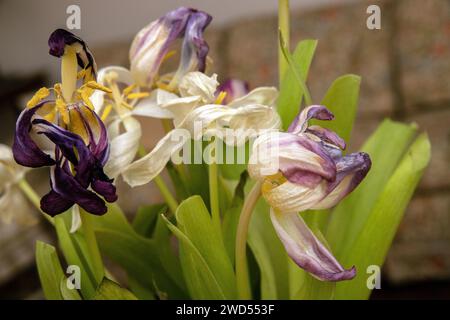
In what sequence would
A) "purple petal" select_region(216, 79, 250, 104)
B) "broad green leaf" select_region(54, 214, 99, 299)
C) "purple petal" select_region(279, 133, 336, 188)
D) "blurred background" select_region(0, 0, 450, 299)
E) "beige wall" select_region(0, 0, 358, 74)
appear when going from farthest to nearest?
1. "beige wall" select_region(0, 0, 358, 74)
2. "blurred background" select_region(0, 0, 450, 299)
3. "purple petal" select_region(216, 79, 250, 104)
4. "broad green leaf" select_region(54, 214, 99, 299)
5. "purple petal" select_region(279, 133, 336, 188)

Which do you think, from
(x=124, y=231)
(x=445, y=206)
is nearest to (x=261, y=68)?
(x=445, y=206)

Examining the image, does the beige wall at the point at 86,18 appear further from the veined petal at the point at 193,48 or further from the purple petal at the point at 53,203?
the purple petal at the point at 53,203

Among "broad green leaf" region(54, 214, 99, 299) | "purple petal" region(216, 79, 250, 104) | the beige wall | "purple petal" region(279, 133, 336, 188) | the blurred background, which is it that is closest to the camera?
"purple petal" region(279, 133, 336, 188)

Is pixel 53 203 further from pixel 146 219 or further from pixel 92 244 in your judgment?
pixel 146 219

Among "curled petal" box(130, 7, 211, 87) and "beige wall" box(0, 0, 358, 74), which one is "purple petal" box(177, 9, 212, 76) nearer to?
"curled petal" box(130, 7, 211, 87)

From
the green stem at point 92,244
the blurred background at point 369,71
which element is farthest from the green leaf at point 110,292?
the blurred background at point 369,71

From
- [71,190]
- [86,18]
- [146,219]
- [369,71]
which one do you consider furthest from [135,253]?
[86,18]

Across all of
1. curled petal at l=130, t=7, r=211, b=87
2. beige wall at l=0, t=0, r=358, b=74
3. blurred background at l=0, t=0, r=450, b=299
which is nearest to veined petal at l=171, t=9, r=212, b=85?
curled petal at l=130, t=7, r=211, b=87
